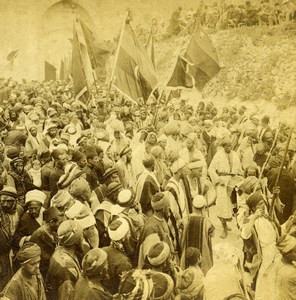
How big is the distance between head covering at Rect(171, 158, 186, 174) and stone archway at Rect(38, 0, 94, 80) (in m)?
1.84

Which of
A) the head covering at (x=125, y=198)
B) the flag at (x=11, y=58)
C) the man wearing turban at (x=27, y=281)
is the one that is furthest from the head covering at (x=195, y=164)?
the flag at (x=11, y=58)

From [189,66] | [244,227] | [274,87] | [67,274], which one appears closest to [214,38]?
[189,66]

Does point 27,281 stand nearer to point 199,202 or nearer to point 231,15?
point 199,202

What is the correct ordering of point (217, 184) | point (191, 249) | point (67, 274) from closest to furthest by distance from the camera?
point (67, 274) < point (191, 249) < point (217, 184)

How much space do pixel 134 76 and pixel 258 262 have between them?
108 inches

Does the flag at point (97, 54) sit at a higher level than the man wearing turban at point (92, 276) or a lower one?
higher

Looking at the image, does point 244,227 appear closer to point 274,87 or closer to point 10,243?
point 274,87

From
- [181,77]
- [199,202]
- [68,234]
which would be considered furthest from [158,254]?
[181,77]

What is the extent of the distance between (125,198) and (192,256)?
0.97 m

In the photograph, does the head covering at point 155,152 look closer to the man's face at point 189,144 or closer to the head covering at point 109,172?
the man's face at point 189,144

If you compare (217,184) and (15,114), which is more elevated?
(15,114)

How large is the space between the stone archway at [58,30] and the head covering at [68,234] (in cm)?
198

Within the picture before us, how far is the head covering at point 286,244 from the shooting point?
714cm

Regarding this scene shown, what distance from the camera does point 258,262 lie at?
280 inches
